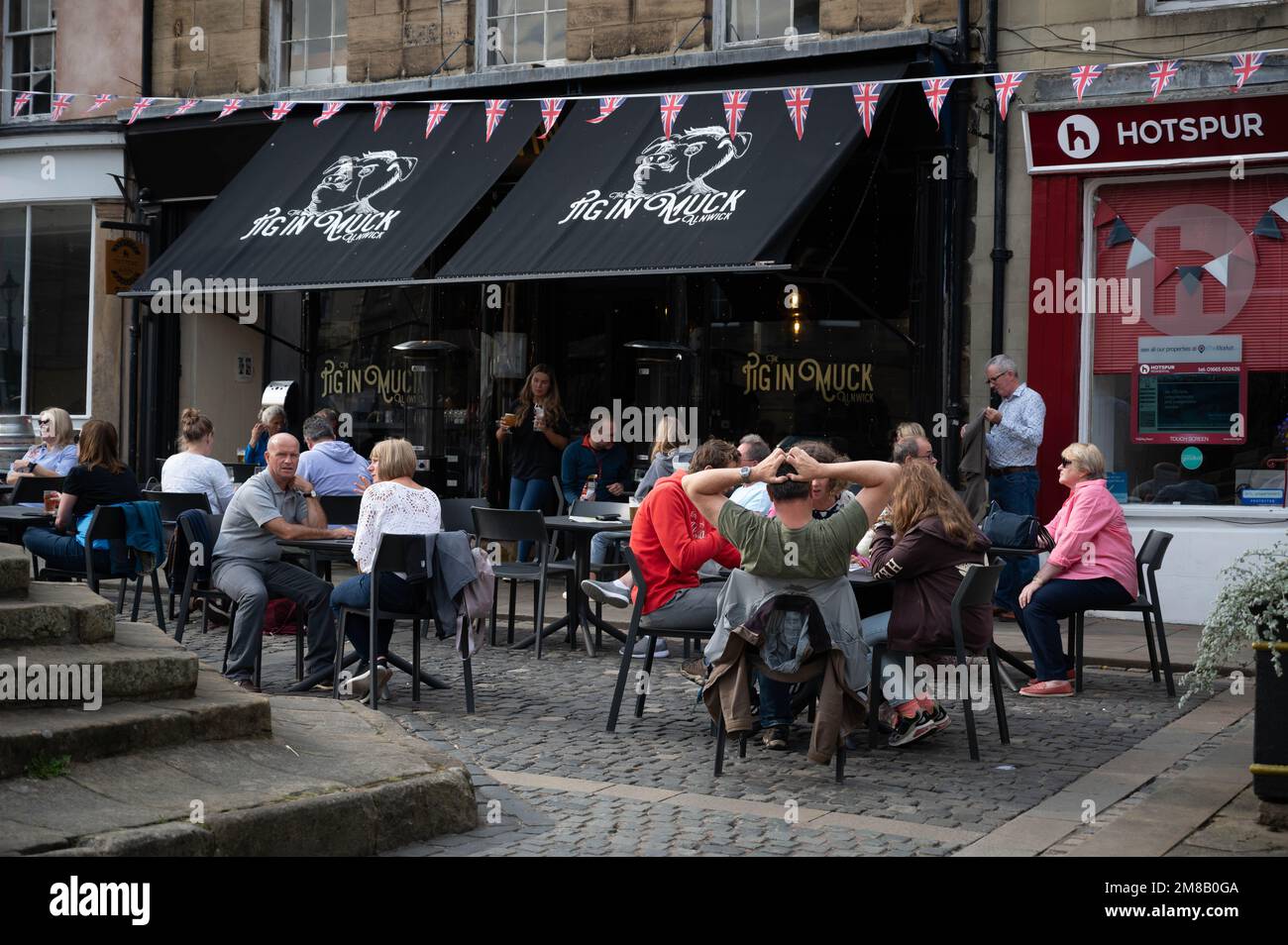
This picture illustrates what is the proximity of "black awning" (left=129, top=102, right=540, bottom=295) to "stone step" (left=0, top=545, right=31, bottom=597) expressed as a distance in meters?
7.59

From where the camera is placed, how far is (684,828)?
19.5ft

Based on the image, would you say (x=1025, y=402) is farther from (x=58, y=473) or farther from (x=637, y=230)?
(x=58, y=473)

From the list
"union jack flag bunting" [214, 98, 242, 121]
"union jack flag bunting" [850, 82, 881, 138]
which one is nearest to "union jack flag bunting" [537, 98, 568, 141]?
"union jack flag bunting" [850, 82, 881, 138]

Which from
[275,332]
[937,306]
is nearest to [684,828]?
[937,306]

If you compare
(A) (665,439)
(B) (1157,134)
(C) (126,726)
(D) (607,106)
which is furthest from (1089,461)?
(D) (607,106)

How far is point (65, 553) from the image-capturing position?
11.0m

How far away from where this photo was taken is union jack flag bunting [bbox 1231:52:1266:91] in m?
11.3

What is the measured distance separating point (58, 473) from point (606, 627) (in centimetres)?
573

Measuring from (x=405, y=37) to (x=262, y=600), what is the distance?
337 inches

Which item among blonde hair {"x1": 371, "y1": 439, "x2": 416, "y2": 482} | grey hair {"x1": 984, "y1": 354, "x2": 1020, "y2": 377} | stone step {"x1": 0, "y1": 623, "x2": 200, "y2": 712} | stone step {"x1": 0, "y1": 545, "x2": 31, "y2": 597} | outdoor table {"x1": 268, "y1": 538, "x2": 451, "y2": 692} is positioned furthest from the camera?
grey hair {"x1": 984, "y1": 354, "x2": 1020, "y2": 377}

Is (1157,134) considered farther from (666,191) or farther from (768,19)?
(666,191)

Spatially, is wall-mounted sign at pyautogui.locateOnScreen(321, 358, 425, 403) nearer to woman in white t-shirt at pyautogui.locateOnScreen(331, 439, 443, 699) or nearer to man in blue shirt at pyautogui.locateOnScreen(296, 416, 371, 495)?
man in blue shirt at pyautogui.locateOnScreen(296, 416, 371, 495)

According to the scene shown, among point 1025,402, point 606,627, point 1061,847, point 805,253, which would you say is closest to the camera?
point 1061,847

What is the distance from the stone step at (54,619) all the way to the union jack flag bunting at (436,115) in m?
9.11
